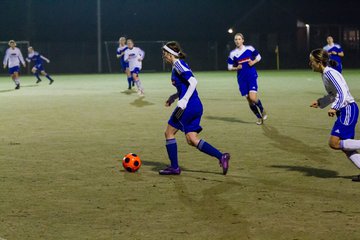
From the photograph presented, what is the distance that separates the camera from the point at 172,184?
8.20 meters

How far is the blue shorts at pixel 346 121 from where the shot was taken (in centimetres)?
802

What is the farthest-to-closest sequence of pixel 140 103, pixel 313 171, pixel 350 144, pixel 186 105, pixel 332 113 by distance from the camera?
pixel 140 103 → pixel 313 171 → pixel 186 105 → pixel 350 144 → pixel 332 113

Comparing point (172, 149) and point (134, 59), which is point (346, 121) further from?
point (134, 59)

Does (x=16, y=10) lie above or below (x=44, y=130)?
above

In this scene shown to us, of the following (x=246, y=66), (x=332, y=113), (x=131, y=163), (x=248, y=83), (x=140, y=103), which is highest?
(x=246, y=66)

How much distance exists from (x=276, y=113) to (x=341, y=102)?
30.3 ft

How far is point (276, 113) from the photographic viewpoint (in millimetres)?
17125

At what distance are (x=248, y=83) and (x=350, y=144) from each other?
7.07 m

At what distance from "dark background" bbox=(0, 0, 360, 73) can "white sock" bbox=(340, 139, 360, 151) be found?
44880 mm

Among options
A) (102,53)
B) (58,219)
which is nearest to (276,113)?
(58,219)

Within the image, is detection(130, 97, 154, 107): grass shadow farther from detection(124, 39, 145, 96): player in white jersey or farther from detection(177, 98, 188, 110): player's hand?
detection(177, 98, 188, 110): player's hand

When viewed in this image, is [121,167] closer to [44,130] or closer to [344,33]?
[44,130]

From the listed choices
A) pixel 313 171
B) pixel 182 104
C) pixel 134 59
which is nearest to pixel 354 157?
pixel 313 171

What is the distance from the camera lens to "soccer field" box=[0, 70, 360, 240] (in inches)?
239
